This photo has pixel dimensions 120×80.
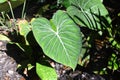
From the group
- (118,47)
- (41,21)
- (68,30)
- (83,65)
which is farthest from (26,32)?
(118,47)

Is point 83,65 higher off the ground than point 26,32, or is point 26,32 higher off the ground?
point 26,32

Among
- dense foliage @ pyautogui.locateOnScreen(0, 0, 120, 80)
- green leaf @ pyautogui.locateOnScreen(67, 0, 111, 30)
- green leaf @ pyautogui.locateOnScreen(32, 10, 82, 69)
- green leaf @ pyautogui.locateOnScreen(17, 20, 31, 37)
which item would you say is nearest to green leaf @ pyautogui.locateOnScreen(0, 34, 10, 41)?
dense foliage @ pyautogui.locateOnScreen(0, 0, 120, 80)

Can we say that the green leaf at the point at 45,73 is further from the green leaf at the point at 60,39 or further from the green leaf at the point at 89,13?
the green leaf at the point at 89,13

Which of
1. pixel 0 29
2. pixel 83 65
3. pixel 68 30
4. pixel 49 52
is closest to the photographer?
pixel 49 52

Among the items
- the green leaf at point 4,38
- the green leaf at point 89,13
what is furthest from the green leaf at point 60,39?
the green leaf at point 4,38

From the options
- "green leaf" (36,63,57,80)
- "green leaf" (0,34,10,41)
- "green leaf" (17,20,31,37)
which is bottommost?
"green leaf" (36,63,57,80)

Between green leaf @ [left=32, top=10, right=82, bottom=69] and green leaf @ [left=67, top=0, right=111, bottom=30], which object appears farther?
green leaf @ [left=67, top=0, right=111, bottom=30]

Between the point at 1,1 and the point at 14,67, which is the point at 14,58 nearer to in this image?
the point at 14,67

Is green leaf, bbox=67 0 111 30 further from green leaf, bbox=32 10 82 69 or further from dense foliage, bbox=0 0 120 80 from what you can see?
green leaf, bbox=32 10 82 69
